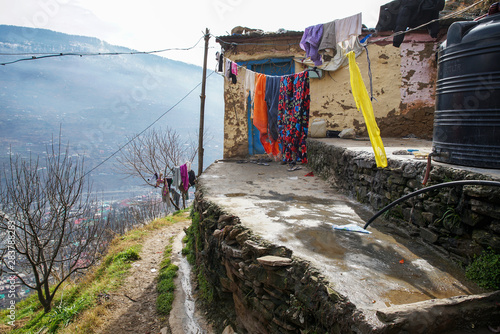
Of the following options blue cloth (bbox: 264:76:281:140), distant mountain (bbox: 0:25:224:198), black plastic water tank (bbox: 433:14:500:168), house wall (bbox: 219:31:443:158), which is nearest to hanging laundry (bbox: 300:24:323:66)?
blue cloth (bbox: 264:76:281:140)

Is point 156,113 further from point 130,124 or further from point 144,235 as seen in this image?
point 144,235

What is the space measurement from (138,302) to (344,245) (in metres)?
4.89

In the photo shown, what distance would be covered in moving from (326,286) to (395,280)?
22.7 inches

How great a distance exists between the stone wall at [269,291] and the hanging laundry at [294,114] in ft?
12.4

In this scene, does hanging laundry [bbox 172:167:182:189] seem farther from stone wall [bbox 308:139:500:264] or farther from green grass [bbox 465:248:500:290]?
green grass [bbox 465:248:500:290]

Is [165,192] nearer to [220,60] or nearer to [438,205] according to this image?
[220,60]

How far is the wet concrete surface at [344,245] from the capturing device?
6.77 ft

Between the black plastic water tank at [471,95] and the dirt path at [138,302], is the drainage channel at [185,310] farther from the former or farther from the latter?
the black plastic water tank at [471,95]

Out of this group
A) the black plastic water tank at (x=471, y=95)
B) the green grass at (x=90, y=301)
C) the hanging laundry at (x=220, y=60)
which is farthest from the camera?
the hanging laundry at (x=220, y=60)

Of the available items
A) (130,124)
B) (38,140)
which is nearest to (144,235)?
(38,140)

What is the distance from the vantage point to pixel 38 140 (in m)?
55.5

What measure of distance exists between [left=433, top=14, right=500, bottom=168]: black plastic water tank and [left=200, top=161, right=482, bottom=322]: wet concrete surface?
1015 mm

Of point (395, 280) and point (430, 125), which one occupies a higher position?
point (430, 125)

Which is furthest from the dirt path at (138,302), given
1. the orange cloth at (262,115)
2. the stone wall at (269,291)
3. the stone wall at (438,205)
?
the orange cloth at (262,115)
